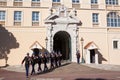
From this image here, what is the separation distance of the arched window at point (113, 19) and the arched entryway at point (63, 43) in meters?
6.56

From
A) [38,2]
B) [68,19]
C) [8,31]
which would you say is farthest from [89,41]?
[8,31]

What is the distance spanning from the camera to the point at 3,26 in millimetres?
30938

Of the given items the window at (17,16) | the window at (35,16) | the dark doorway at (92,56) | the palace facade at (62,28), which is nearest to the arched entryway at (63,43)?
the palace facade at (62,28)

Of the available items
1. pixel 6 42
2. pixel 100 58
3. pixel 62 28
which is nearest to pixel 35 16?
pixel 62 28

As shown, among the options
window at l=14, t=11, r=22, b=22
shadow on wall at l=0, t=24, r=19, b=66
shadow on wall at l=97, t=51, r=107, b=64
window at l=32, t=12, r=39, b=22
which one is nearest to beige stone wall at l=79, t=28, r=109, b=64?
shadow on wall at l=97, t=51, r=107, b=64

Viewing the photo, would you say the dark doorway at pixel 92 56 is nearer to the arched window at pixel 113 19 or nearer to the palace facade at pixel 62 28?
the palace facade at pixel 62 28

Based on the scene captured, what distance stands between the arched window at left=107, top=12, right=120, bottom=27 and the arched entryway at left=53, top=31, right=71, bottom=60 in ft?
21.5

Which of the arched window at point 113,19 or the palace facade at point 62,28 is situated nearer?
the palace facade at point 62,28

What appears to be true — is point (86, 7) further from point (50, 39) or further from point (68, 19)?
point (50, 39)

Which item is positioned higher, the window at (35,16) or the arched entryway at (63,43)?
the window at (35,16)

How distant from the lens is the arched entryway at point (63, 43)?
33.6 meters

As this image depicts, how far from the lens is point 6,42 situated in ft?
100

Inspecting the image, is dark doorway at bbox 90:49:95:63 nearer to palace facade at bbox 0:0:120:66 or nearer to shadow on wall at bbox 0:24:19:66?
palace facade at bbox 0:0:120:66

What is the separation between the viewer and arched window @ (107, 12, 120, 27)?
33.5 meters
